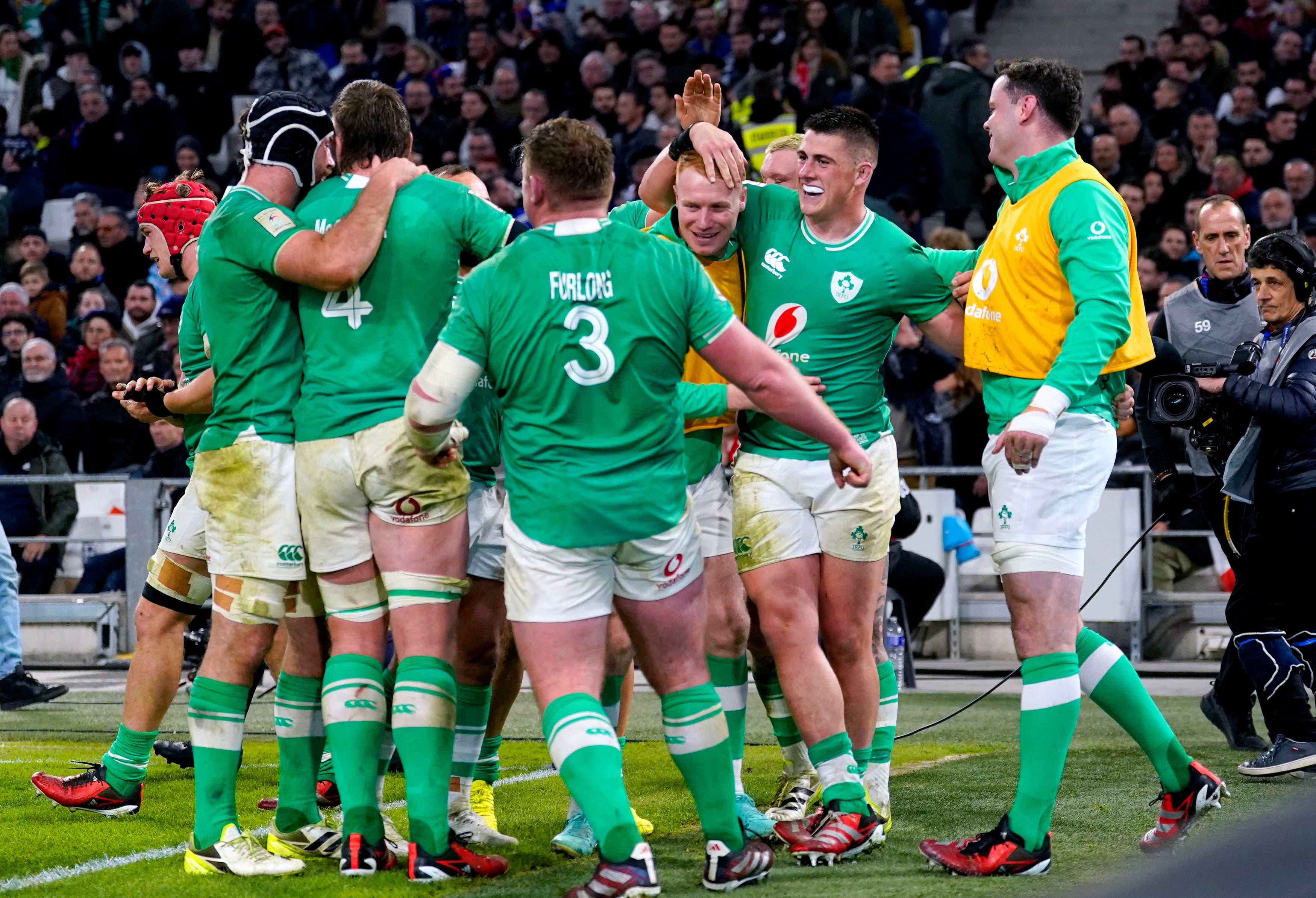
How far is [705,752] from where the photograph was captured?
13.7 ft

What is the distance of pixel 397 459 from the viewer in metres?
4.44

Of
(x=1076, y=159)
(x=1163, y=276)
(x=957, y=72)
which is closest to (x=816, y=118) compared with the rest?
(x=1076, y=159)

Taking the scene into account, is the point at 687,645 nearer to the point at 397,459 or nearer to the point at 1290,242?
the point at 397,459

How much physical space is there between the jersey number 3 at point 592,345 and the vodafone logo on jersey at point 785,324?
117 centimetres

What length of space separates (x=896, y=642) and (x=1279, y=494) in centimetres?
329

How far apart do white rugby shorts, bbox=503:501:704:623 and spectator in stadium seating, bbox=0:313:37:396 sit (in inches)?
430

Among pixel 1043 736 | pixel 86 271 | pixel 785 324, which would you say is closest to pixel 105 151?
pixel 86 271

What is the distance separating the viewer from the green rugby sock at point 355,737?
4445 mm

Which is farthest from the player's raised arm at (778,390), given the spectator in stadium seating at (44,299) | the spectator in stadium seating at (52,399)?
the spectator in stadium seating at (44,299)

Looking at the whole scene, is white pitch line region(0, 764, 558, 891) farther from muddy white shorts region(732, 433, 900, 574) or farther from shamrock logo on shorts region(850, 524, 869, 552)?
shamrock logo on shorts region(850, 524, 869, 552)

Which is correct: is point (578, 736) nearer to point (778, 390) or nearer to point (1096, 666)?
point (778, 390)

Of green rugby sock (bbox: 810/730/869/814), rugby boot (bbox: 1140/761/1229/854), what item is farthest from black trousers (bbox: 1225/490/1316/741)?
green rugby sock (bbox: 810/730/869/814)

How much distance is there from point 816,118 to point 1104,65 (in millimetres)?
13607

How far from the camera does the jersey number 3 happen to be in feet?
13.2
